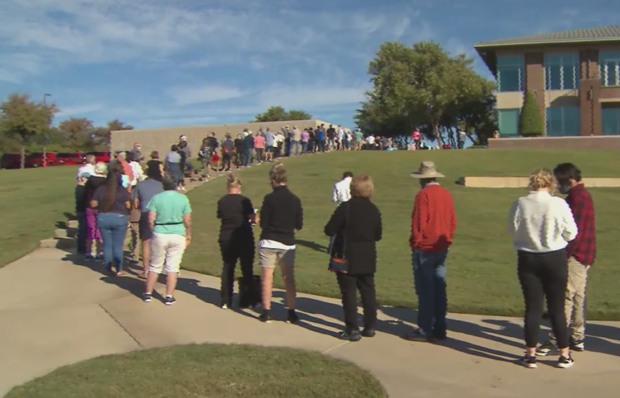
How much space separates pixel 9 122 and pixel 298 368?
5543cm

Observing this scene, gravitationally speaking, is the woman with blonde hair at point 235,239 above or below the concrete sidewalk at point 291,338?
above

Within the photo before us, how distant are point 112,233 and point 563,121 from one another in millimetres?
40670

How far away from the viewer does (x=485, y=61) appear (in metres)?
50.3

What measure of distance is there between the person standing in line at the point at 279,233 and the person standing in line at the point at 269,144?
969 inches

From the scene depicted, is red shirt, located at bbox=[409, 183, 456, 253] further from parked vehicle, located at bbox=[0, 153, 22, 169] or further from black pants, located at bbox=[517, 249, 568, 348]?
parked vehicle, located at bbox=[0, 153, 22, 169]

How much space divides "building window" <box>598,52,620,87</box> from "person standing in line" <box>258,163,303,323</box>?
43279mm

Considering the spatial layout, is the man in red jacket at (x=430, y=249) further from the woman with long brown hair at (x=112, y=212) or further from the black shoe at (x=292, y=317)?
the woman with long brown hair at (x=112, y=212)

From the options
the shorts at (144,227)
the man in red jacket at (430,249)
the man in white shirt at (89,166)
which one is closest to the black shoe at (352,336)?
the man in red jacket at (430,249)

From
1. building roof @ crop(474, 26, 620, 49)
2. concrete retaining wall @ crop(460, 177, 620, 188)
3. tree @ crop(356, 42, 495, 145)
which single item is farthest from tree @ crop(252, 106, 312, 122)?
concrete retaining wall @ crop(460, 177, 620, 188)

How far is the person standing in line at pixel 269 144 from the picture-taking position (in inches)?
1259

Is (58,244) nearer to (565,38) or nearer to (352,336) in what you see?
(352,336)

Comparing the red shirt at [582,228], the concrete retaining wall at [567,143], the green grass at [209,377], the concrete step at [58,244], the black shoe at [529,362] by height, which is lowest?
the green grass at [209,377]

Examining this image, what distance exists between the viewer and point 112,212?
10.1 m

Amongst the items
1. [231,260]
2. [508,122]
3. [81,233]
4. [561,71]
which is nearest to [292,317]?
[231,260]
